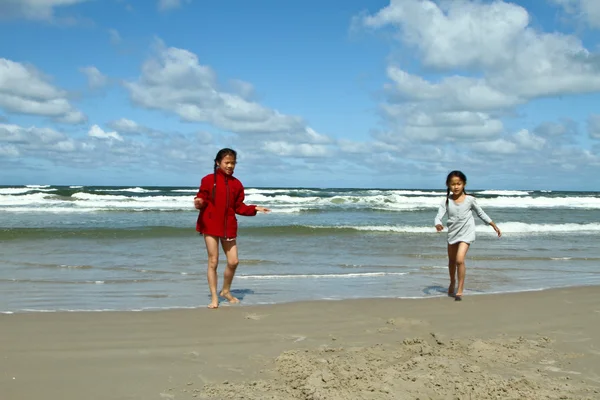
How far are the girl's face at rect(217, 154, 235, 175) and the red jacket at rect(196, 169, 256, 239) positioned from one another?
55mm

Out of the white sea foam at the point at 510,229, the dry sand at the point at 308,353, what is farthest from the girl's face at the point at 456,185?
the white sea foam at the point at 510,229

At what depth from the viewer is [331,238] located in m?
14.9

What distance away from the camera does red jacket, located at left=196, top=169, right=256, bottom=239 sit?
586 cm

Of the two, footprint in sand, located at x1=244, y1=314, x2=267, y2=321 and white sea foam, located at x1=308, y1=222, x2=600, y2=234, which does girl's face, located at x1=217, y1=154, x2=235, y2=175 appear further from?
white sea foam, located at x1=308, y1=222, x2=600, y2=234

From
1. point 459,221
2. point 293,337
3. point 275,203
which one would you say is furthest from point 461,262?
point 275,203

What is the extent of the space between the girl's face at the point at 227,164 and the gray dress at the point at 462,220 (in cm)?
264

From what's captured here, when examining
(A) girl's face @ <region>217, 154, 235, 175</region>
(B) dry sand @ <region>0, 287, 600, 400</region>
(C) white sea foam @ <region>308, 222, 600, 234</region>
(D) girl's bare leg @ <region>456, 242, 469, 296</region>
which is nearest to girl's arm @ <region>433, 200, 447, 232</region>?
(D) girl's bare leg @ <region>456, 242, 469, 296</region>

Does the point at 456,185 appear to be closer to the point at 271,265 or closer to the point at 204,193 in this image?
the point at 204,193

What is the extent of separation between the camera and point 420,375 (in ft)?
11.3

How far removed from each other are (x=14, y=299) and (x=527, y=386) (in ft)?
18.6

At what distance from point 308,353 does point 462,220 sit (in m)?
3.48

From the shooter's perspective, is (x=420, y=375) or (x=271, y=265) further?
(x=271, y=265)

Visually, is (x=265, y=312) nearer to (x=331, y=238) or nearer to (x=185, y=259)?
(x=185, y=259)

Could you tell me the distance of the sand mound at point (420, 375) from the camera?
318 centimetres
